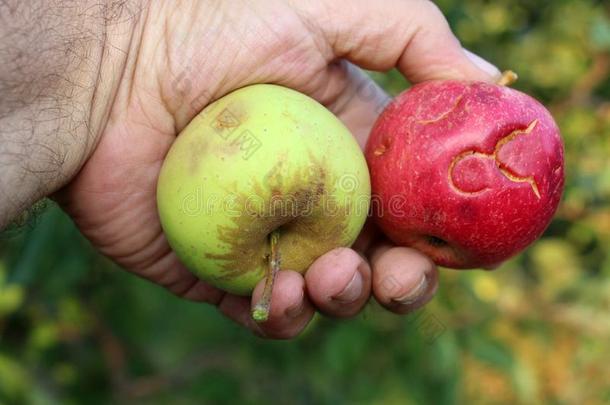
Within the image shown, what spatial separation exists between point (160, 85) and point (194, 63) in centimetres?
11

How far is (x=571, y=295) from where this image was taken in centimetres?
303

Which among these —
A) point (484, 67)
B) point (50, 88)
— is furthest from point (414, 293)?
point (50, 88)

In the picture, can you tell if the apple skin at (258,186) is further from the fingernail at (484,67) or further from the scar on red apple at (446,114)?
the fingernail at (484,67)

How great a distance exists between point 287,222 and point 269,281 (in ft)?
0.51

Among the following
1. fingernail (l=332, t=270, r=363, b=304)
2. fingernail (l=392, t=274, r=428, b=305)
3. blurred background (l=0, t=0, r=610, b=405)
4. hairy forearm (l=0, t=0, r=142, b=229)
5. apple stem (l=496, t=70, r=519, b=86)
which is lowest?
blurred background (l=0, t=0, r=610, b=405)

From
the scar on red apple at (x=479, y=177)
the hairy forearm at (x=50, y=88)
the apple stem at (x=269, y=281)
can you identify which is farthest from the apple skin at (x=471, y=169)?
the hairy forearm at (x=50, y=88)

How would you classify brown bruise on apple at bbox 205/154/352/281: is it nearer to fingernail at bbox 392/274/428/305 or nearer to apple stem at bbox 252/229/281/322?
apple stem at bbox 252/229/281/322

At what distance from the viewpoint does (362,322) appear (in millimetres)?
2410

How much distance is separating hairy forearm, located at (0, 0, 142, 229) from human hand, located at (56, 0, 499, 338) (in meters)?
0.07

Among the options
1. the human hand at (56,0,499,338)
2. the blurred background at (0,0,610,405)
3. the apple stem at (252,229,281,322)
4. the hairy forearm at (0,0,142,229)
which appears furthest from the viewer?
the blurred background at (0,0,610,405)

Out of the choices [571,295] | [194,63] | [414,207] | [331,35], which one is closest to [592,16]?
[571,295]

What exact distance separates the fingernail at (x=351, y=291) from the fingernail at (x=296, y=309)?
0.08 meters

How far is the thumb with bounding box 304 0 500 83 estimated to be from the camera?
1.90 metres

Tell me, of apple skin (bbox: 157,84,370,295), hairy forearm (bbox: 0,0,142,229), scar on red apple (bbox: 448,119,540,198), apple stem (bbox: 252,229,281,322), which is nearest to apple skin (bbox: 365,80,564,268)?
scar on red apple (bbox: 448,119,540,198)
